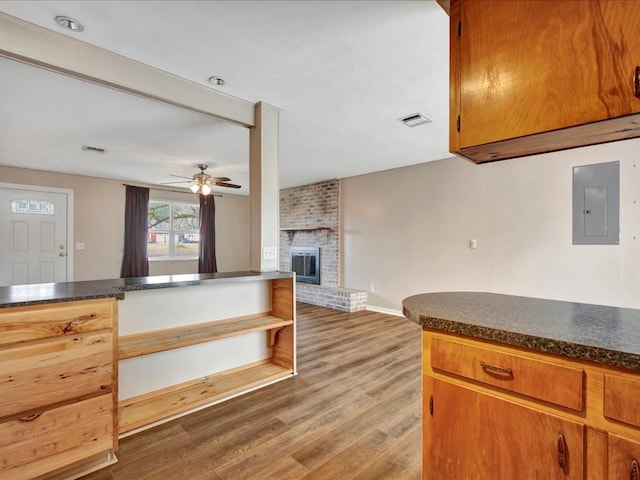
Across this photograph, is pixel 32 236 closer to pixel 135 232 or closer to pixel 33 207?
pixel 33 207

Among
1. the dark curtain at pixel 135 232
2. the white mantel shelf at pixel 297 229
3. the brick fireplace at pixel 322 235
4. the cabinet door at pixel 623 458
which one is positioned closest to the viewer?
the cabinet door at pixel 623 458

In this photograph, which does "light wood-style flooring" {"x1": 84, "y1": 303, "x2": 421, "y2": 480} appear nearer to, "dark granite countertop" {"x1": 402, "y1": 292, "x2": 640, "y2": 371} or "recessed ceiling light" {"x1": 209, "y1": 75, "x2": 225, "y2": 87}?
"dark granite countertop" {"x1": 402, "y1": 292, "x2": 640, "y2": 371}

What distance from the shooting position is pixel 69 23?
70.3 inches

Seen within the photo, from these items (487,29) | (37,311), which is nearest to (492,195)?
(487,29)

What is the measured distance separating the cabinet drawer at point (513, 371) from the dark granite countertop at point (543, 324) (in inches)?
2.1

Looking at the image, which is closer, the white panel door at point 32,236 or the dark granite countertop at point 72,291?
the dark granite countertop at point 72,291

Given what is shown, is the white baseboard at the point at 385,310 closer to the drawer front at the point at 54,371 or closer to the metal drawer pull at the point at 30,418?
the drawer front at the point at 54,371

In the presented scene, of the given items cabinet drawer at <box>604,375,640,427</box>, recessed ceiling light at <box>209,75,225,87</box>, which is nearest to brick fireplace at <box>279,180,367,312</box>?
recessed ceiling light at <box>209,75,225,87</box>

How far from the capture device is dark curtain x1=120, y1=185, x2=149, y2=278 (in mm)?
6117

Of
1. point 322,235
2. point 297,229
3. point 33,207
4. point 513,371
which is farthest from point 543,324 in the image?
point 33,207

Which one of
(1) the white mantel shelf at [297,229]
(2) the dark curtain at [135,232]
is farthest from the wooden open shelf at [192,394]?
(2) the dark curtain at [135,232]

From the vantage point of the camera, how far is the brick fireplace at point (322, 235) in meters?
5.56

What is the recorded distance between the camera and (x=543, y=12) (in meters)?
1.15

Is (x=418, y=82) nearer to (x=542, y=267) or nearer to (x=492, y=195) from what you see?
(x=492, y=195)
